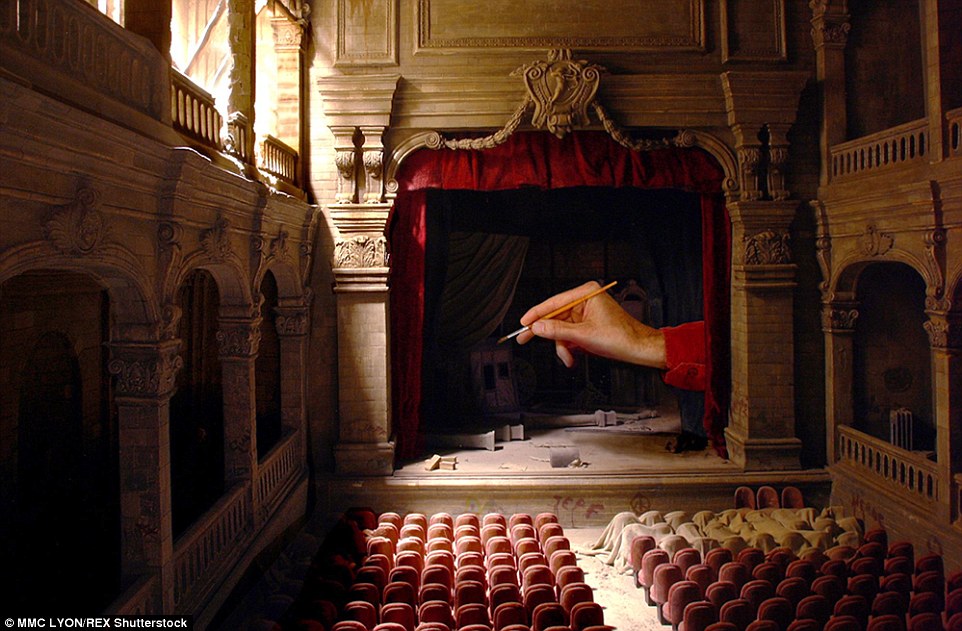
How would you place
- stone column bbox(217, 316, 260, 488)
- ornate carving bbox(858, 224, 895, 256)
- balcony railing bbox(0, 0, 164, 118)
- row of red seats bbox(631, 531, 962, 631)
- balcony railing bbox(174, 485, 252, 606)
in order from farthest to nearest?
ornate carving bbox(858, 224, 895, 256) < stone column bbox(217, 316, 260, 488) < balcony railing bbox(174, 485, 252, 606) < row of red seats bbox(631, 531, 962, 631) < balcony railing bbox(0, 0, 164, 118)

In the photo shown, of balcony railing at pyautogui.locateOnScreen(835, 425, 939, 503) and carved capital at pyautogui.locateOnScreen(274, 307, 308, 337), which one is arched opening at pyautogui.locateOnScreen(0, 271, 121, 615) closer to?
carved capital at pyautogui.locateOnScreen(274, 307, 308, 337)

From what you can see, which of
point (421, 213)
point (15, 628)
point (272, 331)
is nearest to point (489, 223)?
point (421, 213)

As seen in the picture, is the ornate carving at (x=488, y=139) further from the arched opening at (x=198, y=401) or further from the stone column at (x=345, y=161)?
the arched opening at (x=198, y=401)

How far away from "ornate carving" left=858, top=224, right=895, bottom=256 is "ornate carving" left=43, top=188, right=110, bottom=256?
7979 mm

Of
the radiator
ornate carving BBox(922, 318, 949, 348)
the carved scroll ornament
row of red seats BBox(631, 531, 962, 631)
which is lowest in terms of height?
row of red seats BBox(631, 531, 962, 631)

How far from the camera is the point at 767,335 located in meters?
9.61

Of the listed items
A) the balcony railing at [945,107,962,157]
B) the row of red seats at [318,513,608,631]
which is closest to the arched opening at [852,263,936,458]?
the balcony railing at [945,107,962,157]

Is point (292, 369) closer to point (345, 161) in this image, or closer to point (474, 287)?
point (345, 161)

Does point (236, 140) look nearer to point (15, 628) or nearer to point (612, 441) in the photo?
point (15, 628)

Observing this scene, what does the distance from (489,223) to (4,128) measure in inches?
360

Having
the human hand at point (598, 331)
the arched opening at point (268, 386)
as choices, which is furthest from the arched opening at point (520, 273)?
the arched opening at point (268, 386)

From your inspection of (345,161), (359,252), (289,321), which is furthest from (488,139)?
(289,321)

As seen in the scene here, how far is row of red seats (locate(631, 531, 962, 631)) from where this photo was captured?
5.52 meters

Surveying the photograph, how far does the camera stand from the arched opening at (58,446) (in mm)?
6172
